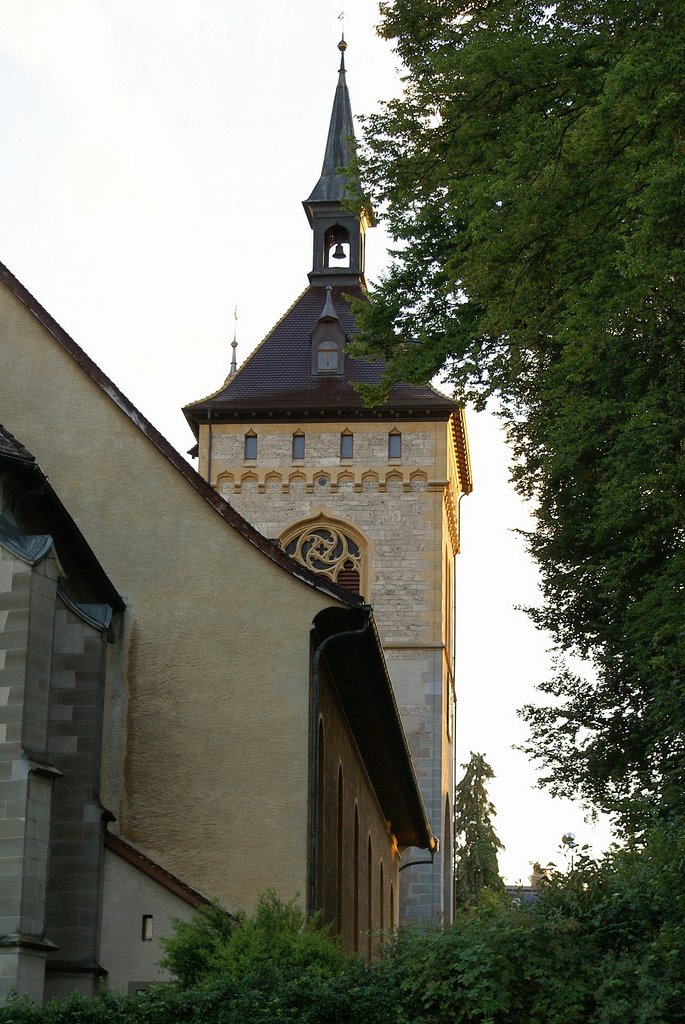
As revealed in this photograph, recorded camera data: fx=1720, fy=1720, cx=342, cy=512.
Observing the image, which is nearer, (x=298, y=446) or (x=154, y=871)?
(x=154, y=871)

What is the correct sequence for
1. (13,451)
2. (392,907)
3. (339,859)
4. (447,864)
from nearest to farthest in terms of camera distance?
(13,451) → (339,859) → (392,907) → (447,864)

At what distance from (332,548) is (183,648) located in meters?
27.1

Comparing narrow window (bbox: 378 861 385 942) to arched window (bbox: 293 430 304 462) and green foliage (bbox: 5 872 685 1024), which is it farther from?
green foliage (bbox: 5 872 685 1024)

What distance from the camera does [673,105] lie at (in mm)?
15922

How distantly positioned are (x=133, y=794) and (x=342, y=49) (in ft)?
132

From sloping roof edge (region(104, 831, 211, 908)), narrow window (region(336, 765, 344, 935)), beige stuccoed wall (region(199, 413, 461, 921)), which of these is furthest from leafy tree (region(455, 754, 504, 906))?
sloping roof edge (region(104, 831, 211, 908))

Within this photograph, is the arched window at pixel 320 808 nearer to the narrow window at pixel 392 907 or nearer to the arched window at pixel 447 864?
the narrow window at pixel 392 907

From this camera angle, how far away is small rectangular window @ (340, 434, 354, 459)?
1855 inches

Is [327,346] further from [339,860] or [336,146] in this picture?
[339,860]

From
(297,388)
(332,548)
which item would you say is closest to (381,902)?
(332,548)

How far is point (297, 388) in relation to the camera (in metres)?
48.2

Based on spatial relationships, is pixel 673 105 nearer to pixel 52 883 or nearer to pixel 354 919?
pixel 52 883

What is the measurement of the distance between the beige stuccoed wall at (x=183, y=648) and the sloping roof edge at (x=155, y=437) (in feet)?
0.26

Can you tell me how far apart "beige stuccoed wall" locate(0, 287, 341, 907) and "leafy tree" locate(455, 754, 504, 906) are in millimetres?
48302
